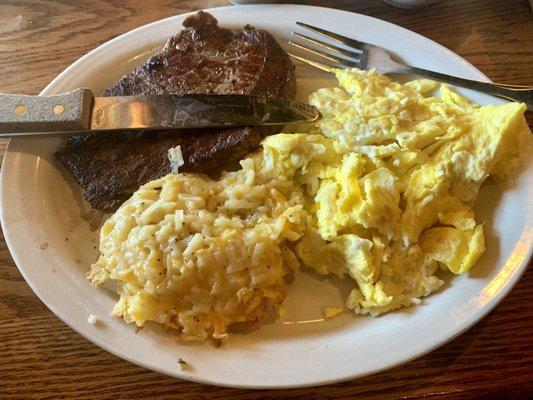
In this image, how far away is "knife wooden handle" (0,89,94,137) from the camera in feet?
6.44

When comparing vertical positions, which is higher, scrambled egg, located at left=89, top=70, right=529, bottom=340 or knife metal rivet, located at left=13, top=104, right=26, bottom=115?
knife metal rivet, located at left=13, top=104, right=26, bottom=115

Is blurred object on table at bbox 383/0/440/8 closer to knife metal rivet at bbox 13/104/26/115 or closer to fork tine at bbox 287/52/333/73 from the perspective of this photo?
fork tine at bbox 287/52/333/73

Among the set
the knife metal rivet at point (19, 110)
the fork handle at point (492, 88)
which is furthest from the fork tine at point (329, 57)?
the knife metal rivet at point (19, 110)

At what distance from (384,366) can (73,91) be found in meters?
1.57

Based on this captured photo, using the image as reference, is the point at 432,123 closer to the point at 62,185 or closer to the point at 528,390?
the point at 528,390

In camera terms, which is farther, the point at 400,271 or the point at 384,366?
the point at 400,271

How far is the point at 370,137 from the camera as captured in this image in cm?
194

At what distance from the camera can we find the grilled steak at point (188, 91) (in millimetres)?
1993

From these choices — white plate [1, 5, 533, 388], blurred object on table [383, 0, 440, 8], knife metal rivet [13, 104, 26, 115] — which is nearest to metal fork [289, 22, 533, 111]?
white plate [1, 5, 533, 388]

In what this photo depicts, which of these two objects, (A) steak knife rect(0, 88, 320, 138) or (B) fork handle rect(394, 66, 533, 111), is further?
(B) fork handle rect(394, 66, 533, 111)

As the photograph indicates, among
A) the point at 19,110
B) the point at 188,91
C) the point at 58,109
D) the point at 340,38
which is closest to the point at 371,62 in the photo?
the point at 340,38

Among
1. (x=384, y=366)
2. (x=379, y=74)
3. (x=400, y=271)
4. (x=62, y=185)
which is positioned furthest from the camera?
(x=379, y=74)

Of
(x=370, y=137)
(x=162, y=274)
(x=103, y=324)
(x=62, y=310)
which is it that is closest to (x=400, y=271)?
(x=370, y=137)

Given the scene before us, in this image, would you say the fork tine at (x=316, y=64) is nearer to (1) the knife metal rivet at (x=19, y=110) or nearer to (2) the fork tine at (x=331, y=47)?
(2) the fork tine at (x=331, y=47)
